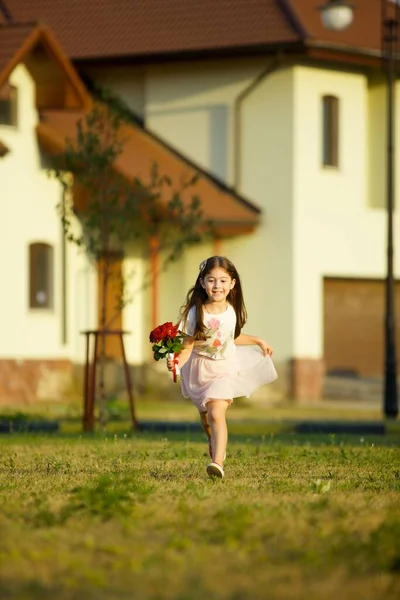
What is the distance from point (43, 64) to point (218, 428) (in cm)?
1871

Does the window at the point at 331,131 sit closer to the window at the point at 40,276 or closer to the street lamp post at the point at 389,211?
the window at the point at 40,276

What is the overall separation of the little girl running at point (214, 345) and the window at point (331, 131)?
2038 centimetres

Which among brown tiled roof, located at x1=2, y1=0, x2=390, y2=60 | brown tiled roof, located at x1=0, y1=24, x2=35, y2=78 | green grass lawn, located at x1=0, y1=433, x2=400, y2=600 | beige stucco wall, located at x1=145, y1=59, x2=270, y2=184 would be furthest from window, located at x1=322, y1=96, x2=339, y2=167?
green grass lawn, located at x1=0, y1=433, x2=400, y2=600

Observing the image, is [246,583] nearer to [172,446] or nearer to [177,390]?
[172,446]

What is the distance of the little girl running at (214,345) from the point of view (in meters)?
11.2

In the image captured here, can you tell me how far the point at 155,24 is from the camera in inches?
1256

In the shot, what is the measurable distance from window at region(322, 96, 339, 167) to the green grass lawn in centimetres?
→ 1993

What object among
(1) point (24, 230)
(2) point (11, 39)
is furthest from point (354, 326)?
(2) point (11, 39)

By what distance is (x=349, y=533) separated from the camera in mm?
7555

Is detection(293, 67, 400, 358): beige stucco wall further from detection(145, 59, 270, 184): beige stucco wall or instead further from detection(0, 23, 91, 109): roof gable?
detection(0, 23, 91, 109): roof gable

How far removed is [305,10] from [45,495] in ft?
73.6

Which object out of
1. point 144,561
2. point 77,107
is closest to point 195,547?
point 144,561

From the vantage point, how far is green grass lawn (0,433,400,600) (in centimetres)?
629

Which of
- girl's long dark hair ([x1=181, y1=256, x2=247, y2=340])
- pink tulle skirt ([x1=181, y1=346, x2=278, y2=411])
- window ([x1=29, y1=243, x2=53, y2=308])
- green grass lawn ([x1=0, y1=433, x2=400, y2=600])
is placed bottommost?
green grass lawn ([x1=0, y1=433, x2=400, y2=600])
